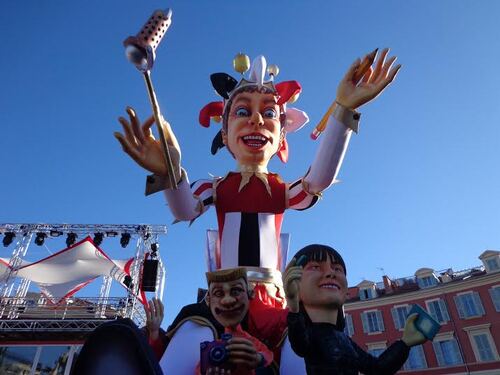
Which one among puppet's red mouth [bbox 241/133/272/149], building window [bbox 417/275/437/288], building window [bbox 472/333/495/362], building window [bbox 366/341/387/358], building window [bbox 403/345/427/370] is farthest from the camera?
building window [bbox 417/275/437/288]

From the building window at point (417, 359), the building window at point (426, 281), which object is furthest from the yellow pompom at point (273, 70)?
the building window at point (426, 281)

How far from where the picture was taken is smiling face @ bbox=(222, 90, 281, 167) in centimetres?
345

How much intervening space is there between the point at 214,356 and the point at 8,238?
54.7 ft

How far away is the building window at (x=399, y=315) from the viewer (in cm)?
2170

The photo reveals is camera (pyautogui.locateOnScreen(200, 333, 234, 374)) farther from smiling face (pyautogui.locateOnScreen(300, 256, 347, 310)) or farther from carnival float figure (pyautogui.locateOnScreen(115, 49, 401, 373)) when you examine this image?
smiling face (pyautogui.locateOnScreen(300, 256, 347, 310))

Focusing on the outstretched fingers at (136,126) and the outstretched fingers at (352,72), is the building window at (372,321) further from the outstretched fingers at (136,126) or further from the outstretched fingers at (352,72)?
the outstretched fingers at (136,126)

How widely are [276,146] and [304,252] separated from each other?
167 centimetres

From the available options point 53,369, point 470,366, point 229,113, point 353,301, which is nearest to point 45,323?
point 53,369

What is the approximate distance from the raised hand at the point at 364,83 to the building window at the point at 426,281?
22433mm

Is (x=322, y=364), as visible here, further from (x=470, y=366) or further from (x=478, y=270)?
(x=478, y=270)

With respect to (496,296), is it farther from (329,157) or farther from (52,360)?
(329,157)

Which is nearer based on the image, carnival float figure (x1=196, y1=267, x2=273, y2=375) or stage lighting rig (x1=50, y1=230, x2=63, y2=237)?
carnival float figure (x1=196, y1=267, x2=273, y2=375)

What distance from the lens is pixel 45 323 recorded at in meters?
13.6

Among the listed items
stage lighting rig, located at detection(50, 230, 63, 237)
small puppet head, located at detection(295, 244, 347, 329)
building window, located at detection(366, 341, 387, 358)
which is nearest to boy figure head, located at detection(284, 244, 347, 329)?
small puppet head, located at detection(295, 244, 347, 329)
